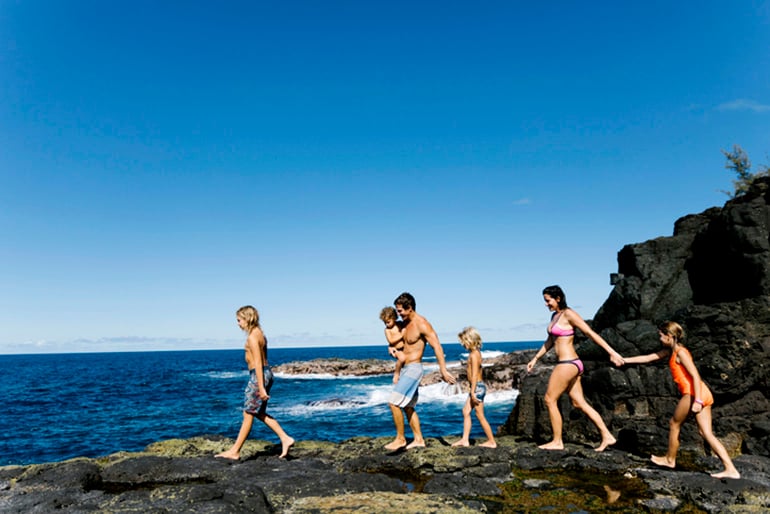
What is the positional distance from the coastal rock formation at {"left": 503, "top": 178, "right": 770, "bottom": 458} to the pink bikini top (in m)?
2.53

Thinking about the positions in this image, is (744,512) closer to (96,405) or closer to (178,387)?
(96,405)

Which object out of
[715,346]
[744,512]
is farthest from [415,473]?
[715,346]

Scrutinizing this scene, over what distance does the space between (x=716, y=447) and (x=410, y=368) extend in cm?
515

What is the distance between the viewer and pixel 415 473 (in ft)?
29.7

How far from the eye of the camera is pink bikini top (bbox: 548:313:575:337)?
9719 millimetres

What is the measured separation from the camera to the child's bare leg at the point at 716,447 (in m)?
7.96

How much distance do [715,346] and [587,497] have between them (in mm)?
6021

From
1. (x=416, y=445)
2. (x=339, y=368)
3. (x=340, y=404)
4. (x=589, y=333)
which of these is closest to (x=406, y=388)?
(x=416, y=445)

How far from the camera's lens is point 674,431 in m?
8.74

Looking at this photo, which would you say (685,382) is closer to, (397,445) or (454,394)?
(397,445)

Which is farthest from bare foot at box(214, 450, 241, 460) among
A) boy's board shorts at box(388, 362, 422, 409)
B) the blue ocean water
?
the blue ocean water

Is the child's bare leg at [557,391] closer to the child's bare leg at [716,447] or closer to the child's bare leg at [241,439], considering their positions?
the child's bare leg at [716,447]

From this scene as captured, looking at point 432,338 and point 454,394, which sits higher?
point 432,338

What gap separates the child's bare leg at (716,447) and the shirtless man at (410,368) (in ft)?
13.5
